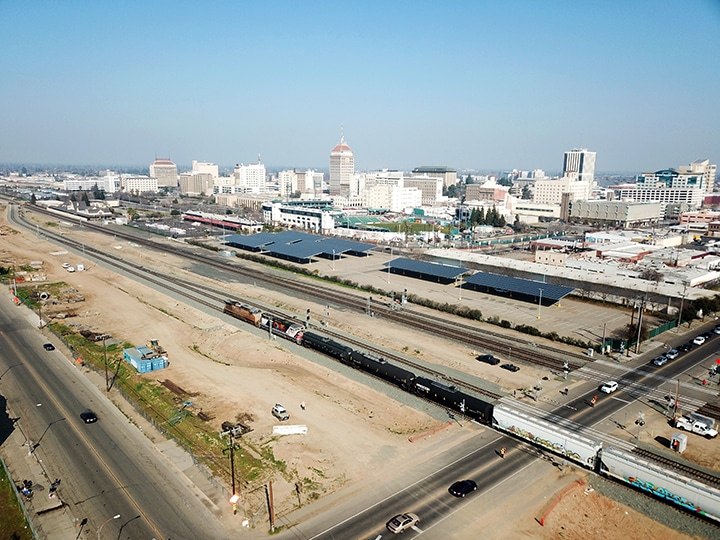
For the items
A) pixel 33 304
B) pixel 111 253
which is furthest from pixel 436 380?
pixel 111 253

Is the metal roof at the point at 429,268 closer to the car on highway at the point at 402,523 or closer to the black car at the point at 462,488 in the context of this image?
the black car at the point at 462,488

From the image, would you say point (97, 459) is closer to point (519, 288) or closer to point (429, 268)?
point (519, 288)

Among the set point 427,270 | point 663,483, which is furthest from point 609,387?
point 427,270

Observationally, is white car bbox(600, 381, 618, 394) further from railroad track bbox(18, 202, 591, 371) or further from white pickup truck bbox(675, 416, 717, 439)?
white pickup truck bbox(675, 416, 717, 439)

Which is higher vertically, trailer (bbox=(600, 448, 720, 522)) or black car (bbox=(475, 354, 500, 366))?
trailer (bbox=(600, 448, 720, 522))

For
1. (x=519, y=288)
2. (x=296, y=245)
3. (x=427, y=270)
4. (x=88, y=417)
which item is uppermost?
(x=296, y=245)

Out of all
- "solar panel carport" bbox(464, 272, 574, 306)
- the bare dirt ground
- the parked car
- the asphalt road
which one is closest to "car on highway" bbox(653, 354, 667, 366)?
the bare dirt ground
